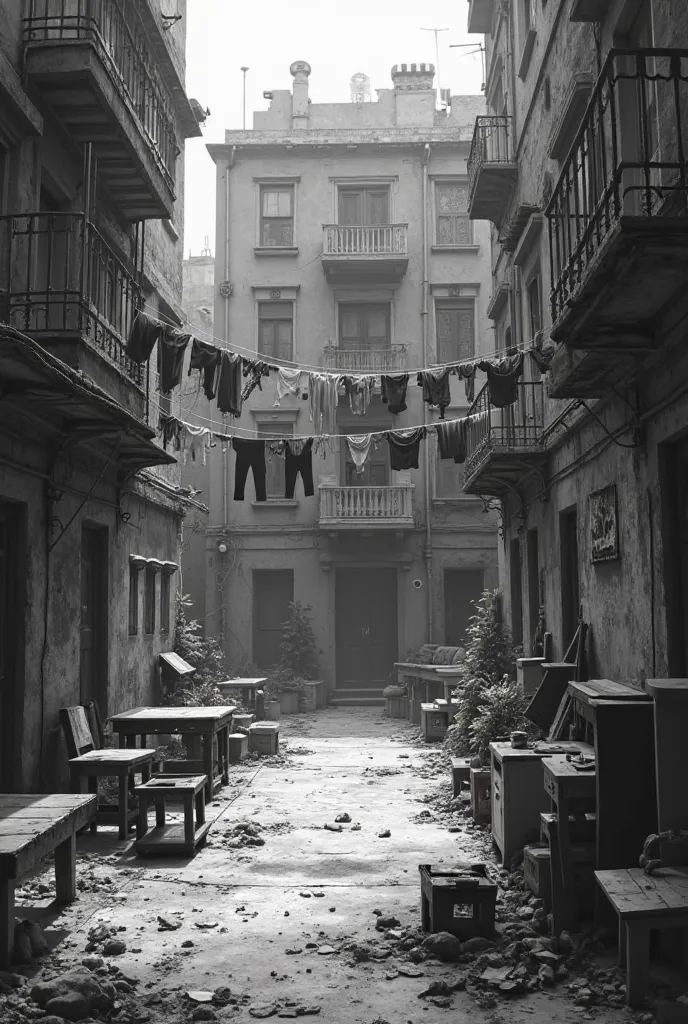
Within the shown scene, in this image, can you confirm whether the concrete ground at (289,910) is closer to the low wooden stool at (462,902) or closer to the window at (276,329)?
the low wooden stool at (462,902)

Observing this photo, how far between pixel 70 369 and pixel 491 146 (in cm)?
1031

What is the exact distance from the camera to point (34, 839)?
233 inches

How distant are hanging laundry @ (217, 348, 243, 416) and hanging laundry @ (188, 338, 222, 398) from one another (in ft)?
0.34

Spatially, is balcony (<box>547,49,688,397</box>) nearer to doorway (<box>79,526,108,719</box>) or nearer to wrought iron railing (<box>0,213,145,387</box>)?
wrought iron railing (<box>0,213,145,387</box>)

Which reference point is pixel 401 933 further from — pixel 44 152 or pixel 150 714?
pixel 44 152

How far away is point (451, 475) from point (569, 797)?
A: 63.7 ft

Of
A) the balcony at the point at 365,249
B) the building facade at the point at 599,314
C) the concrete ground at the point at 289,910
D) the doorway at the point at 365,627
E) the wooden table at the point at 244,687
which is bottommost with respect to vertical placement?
the concrete ground at the point at 289,910

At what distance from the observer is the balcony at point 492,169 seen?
14.7 meters

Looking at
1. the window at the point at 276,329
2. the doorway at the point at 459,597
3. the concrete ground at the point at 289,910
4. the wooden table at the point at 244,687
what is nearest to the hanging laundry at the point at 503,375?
the concrete ground at the point at 289,910

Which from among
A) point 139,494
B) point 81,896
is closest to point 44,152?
point 139,494

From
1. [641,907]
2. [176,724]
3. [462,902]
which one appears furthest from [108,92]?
[641,907]

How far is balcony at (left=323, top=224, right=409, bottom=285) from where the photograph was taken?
987 inches

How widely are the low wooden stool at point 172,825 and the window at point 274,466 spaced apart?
15.8 m

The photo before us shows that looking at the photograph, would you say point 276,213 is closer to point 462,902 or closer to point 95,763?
point 95,763
